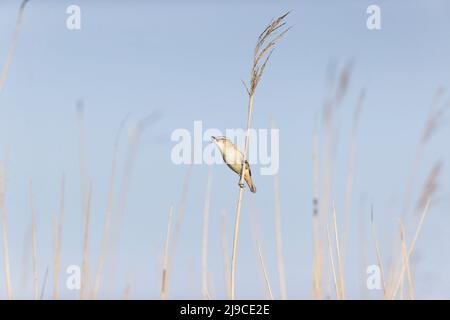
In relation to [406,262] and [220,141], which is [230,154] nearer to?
[220,141]

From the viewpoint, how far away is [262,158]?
200cm

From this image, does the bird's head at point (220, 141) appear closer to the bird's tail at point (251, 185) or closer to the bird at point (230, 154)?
the bird at point (230, 154)

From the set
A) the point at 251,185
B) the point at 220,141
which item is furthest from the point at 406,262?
the point at 220,141

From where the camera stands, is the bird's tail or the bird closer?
the bird

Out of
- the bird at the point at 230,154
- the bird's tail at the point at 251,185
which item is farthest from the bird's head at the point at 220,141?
the bird's tail at the point at 251,185

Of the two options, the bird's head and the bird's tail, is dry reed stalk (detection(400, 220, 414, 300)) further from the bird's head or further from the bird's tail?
the bird's head

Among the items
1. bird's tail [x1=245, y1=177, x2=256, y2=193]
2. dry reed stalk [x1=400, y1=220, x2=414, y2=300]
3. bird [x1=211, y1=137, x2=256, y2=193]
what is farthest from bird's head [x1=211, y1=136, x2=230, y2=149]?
dry reed stalk [x1=400, y1=220, x2=414, y2=300]

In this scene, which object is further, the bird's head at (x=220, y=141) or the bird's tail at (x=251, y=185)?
the bird's tail at (x=251, y=185)
